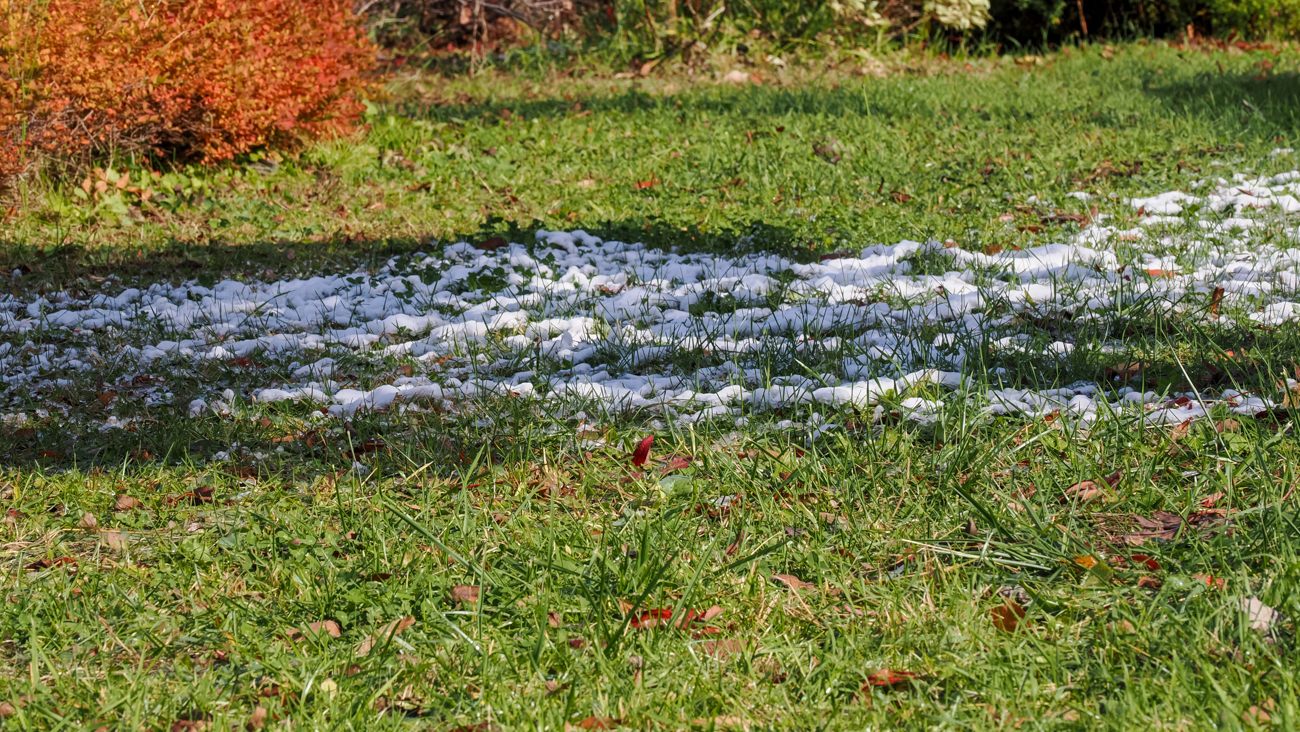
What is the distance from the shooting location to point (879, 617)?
7.85 ft

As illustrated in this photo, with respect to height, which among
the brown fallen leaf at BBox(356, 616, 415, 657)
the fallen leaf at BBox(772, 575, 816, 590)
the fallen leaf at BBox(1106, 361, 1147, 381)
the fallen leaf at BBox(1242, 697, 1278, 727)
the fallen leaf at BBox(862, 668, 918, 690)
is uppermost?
the fallen leaf at BBox(1242, 697, 1278, 727)

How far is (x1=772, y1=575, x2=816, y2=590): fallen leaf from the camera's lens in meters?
2.54

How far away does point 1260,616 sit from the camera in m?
2.18

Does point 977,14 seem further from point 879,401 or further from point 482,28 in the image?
point 879,401

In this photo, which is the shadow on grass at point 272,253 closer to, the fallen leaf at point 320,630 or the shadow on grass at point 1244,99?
the fallen leaf at point 320,630

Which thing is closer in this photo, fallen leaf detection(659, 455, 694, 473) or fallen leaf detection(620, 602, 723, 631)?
fallen leaf detection(620, 602, 723, 631)

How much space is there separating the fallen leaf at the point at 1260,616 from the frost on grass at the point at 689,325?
1.01 m

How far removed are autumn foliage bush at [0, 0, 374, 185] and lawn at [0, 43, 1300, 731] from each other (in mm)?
293

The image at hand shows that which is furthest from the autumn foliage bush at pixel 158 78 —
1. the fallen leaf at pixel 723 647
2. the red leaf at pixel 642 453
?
the fallen leaf at pixel 723 647

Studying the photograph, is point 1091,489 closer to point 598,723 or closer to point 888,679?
point 888,679

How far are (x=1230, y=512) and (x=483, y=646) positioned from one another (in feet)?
5.58

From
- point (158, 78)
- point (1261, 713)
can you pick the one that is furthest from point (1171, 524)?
point (158, 78)

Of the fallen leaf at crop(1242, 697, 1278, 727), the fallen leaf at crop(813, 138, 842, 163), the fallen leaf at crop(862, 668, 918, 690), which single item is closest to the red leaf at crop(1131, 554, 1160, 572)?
the fallen leaf at crop(1242, 697, 1278, 727)

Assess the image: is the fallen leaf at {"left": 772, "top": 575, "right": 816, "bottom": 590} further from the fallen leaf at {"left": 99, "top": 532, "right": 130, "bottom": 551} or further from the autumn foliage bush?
the autumn foliage bush
